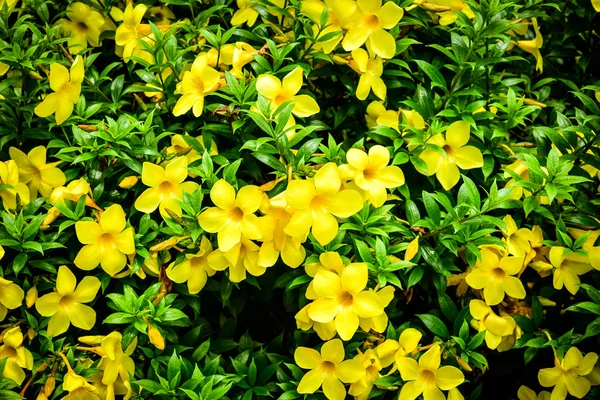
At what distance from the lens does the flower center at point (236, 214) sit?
2092 millimetres

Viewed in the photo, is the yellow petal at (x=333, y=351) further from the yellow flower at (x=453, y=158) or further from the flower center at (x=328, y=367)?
the yellow flower at (x=453, y=158)

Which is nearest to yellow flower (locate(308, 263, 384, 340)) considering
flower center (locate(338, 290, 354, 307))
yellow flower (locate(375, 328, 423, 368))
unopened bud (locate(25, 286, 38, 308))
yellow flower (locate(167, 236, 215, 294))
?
flower center (locate(338, 290, 354, 307))

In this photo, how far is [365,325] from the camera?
7.04 feet

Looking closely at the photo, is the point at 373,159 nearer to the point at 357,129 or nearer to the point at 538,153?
the point at 357,129

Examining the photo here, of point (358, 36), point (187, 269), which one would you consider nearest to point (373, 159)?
point (358, 36)

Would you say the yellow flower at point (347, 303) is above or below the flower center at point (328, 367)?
above

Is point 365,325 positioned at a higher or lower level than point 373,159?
lower

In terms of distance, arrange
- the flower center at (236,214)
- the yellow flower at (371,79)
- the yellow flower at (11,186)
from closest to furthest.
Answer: the flower center at (236,214) → the yellow flower at (11,186) → the yellow flower at (371,79)

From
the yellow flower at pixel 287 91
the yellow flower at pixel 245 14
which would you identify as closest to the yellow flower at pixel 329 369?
the yellow flower at pixel 287 91

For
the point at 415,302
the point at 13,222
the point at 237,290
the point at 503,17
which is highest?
the point at 503,17

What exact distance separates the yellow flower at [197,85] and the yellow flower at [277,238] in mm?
502

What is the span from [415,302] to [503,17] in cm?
123

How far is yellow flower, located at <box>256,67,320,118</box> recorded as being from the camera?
7.51 ft

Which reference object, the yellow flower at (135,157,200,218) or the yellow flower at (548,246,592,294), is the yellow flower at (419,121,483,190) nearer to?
the yellow flower at (548,246,592,294)
